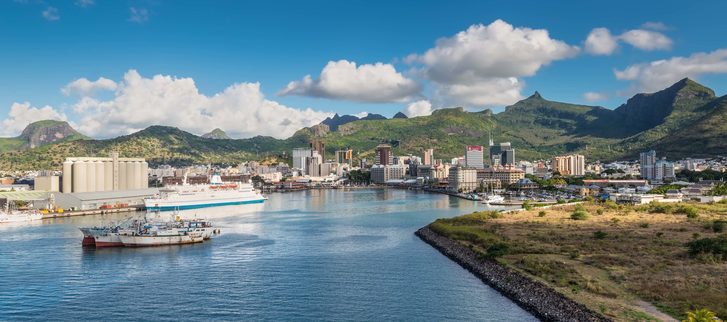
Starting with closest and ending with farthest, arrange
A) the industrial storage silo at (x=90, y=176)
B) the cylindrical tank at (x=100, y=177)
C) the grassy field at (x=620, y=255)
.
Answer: the grassy field at (x=620, y=255) < the industrial storage silo at (x=90, y=176) < the cylindrical tank at (x=100, y=177)

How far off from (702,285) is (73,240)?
53.9 meters

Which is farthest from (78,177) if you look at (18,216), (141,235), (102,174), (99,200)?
(141,235)

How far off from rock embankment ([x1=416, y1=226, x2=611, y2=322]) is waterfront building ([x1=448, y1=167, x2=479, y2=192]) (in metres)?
134

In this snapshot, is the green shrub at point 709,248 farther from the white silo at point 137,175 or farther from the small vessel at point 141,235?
the white silo at point 137,175

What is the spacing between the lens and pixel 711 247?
127ft

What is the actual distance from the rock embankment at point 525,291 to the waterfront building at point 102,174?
91.3 meters

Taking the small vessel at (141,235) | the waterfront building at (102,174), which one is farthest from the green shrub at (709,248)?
the waterfront building at (102,174)

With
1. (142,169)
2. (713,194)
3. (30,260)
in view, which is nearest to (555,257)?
(30,260)

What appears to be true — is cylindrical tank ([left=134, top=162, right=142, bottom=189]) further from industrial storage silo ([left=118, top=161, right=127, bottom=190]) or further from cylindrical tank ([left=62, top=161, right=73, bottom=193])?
cylindrical tank ([left=62, top=161, right=73, bottom=193])

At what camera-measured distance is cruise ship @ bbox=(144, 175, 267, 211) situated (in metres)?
100

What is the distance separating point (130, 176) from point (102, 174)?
26.9 feet

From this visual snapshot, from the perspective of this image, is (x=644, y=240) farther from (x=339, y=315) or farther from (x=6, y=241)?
(x=6, y=241)

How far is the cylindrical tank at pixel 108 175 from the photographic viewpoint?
117869mm

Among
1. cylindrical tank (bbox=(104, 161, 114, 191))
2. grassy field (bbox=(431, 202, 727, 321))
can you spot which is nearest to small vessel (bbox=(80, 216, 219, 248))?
grassy field (bbox=(431, 202, 727, 321))
